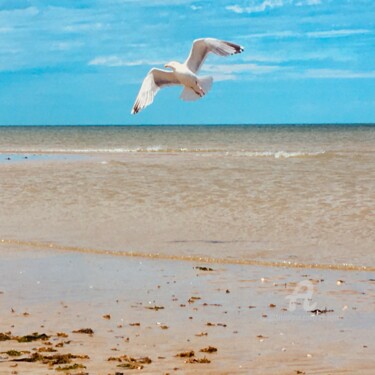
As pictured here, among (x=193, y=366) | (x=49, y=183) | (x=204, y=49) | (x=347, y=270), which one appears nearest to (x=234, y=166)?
(x=49, y=183)

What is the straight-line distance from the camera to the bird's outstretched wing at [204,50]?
1319 cm

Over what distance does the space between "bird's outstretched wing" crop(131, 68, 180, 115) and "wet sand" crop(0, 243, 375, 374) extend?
3.33 m

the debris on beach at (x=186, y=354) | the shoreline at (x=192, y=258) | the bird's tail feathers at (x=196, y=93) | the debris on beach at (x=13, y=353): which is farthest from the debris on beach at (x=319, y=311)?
the bird's tail feathers at (x=196, y=93)

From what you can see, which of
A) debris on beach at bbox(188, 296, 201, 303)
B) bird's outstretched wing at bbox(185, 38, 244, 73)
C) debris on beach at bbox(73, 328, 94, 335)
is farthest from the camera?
bird's outstretched wing at bbox(185, 38, 244, 73)

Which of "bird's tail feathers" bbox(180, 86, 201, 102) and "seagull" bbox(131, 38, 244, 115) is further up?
"seagull" bbox(131, 38, 244, 115)

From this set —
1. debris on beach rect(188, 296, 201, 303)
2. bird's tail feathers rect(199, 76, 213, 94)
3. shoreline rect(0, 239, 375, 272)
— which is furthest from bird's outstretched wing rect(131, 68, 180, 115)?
debris on beach rect(188, 296, 201, 303)

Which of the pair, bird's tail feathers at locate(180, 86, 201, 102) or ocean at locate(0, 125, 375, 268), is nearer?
Answer: ocean at locate(0, 125, 375, 268)

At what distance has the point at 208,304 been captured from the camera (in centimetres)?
873

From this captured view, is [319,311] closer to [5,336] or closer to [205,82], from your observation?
[5,336]

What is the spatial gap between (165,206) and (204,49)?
529cm

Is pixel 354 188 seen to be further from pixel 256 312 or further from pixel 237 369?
pixel 237 369

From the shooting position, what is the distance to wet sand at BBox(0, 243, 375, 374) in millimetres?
6508

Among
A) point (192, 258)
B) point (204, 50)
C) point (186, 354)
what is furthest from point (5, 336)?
point (204, 50)

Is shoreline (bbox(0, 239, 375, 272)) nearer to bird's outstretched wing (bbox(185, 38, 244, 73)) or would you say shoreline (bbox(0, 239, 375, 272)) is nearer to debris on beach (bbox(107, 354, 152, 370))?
bird's outstretched wing (bbox(185, 38, 244, 73))
